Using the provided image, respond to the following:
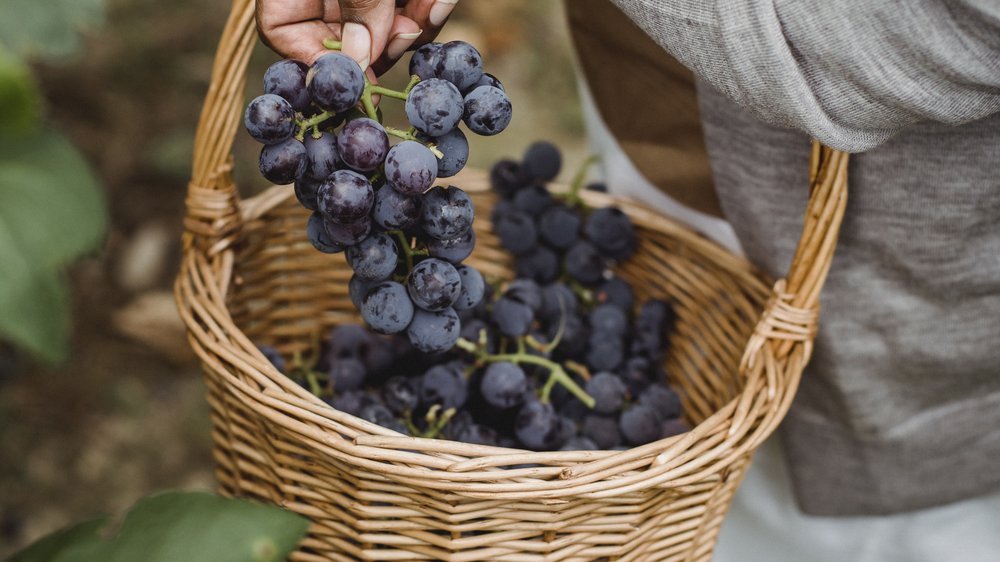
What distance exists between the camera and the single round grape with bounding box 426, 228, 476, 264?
69cm

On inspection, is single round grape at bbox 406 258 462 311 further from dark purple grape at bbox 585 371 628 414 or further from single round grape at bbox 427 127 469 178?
dark purple grape at bbox 585 371 628 414

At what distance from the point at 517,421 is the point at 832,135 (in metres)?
0.40

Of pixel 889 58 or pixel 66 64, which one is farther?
pixel 66 64

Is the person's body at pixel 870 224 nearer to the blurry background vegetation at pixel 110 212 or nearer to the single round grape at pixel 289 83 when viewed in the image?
the single round grape at pixel 289 83

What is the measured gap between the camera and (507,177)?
1.11 meters

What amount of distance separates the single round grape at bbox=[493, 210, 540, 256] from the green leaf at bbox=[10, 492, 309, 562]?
54 cm

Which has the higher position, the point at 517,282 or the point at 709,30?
the point at 709,30

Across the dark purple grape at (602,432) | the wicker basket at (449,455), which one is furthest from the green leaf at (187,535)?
the dark purple grape at (602,432)

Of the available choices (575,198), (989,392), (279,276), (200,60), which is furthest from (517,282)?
(200,60)

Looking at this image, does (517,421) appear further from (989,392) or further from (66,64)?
(66,64)

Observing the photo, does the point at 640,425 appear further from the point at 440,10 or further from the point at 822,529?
the point at 440,10

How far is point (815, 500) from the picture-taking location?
1.05m

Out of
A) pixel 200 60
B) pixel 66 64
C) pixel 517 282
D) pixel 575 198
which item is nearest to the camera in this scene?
pixel 517 282

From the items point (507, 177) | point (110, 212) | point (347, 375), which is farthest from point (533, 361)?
point (110, 212)
